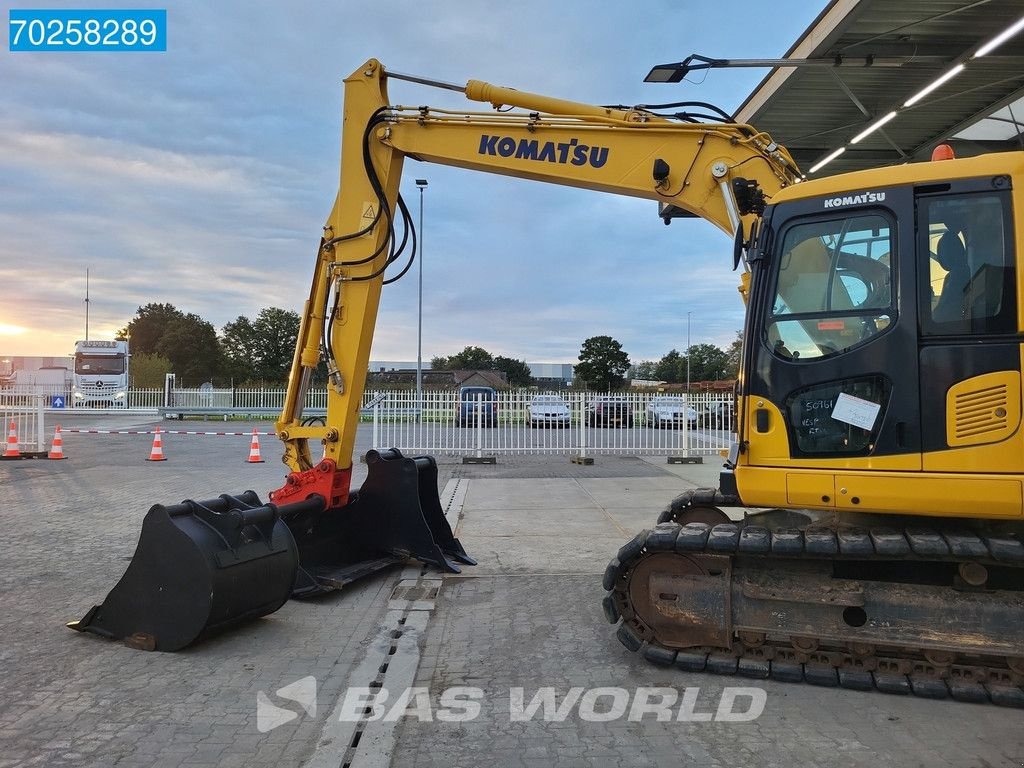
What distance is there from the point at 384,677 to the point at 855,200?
13.1 feet

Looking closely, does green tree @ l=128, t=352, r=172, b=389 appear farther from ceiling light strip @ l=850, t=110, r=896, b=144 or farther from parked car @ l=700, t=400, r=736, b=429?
ceiling light strip @ l=850, t=110, r=896, b=144

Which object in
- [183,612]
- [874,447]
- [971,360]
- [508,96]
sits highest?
[508,96]

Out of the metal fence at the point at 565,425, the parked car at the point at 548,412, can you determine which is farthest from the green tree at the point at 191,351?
the parked car at the point at 548,412

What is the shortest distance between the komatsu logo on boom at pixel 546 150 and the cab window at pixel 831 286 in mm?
1895

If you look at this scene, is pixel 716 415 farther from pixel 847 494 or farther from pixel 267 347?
pixel 267 347

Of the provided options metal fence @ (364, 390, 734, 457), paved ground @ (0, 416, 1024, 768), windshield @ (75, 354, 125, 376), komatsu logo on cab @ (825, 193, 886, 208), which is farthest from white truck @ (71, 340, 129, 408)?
komatsu logo on cab @ (825, 193, 886, 208)

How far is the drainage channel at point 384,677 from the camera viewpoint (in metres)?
3.20

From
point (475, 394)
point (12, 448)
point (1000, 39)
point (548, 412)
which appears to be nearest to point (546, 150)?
point (1000, 39)

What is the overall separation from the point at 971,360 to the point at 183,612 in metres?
4.93

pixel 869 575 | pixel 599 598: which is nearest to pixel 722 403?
pixel 599 598

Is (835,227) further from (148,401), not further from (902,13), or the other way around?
(148,401)

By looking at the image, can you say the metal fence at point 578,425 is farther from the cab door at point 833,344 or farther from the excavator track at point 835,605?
the cab door at point 833,344

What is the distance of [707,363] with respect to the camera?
6788 centimetres

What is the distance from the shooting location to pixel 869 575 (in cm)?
406
